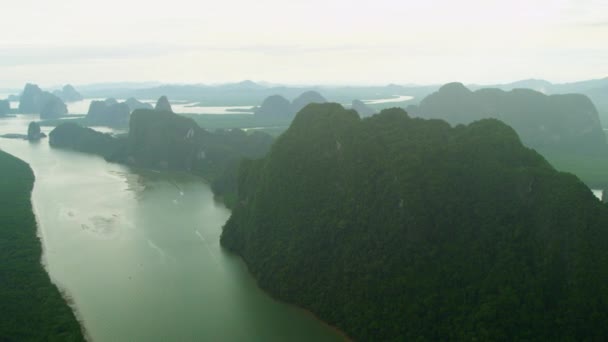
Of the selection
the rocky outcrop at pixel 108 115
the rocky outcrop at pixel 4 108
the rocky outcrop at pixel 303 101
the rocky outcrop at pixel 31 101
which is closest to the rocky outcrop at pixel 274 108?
the rocky outcrop at pixel 303 101

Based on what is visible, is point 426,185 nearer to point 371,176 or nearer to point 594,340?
point 371,176

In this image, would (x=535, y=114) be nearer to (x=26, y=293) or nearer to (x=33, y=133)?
(x=26, y=293)

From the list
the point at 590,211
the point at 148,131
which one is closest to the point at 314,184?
the point at 590,211

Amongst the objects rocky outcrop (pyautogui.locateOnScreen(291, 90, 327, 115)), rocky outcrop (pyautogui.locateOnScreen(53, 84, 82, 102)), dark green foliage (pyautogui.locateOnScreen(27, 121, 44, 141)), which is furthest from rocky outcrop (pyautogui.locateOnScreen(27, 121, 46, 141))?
rocky outcrop (pyautogui.locateOnScreen(53, 84, 82, 102))

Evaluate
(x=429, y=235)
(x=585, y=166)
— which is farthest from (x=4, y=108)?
→ (x=429, y=235)

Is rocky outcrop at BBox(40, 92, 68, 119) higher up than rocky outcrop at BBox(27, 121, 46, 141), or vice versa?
rocky outcrop at BBox(40, 92, 68, 119)

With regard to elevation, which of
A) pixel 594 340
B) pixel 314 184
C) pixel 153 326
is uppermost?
pixel 314 184

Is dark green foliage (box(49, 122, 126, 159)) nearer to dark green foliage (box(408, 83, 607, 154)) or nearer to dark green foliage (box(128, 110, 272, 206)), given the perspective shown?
dark green foliage (box(128, 110, 272, 206))

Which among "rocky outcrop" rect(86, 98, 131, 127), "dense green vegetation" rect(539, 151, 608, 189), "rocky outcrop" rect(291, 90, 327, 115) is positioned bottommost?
"dense green vegetation" rect(539, 151, 608, 189)
